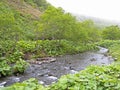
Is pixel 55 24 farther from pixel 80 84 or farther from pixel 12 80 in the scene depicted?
pixel 80 84

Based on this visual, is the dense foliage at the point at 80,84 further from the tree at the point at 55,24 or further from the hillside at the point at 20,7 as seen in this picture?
the hillside at the point at 20,7

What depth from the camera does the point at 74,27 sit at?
41.2 meters

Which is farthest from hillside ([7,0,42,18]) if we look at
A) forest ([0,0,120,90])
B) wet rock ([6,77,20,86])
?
wet rock ([6,77,20,86])

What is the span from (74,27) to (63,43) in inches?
193

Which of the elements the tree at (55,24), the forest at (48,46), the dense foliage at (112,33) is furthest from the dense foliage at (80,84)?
Result: the dense foliage at (112,33)

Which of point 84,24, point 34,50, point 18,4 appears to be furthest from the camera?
point 18,4

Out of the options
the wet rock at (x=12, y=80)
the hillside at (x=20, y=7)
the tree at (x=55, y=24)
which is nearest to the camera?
the wet rock at (x=12, y=80)

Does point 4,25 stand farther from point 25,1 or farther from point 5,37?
point 25,1

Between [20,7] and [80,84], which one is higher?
[20,7]

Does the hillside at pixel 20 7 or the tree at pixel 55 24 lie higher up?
the hillside at pixel 20 7

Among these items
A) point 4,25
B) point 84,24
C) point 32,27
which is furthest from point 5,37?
point 84,24

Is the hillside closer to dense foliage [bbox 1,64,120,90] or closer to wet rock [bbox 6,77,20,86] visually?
wet rock [bbox 6,77,20,86]

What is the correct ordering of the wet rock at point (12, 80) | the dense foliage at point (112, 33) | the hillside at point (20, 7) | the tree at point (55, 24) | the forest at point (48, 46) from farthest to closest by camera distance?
the dense foliage at point (112, 33) < the hillside at point (20, 7) < the tree at point (55, 24) < the wet rock at point (12, 80) < the forest at point (48, 46)

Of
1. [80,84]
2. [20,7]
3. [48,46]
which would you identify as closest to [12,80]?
[80,84]
